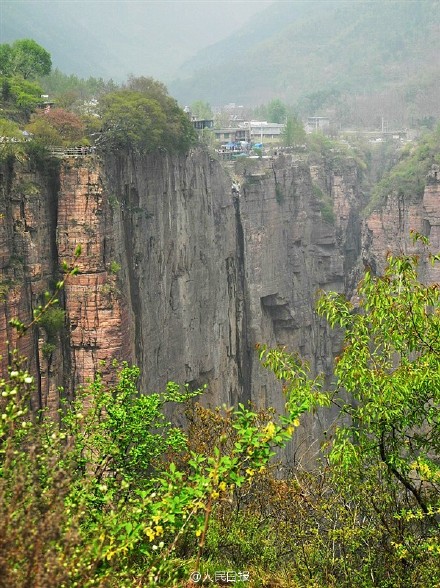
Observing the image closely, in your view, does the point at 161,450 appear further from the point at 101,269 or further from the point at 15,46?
the point at 15,46

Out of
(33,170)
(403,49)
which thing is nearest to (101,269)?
(33,170)

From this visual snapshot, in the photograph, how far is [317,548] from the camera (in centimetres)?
1652

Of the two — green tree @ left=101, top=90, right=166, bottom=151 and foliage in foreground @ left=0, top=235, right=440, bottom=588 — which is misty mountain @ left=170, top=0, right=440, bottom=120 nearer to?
green tree @ left=101, top=90, right=166, bottom=151

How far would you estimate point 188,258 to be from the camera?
37.6 m

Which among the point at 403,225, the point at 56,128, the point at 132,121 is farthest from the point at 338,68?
the point at 56,128

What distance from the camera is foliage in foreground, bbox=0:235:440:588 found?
30.1 ft

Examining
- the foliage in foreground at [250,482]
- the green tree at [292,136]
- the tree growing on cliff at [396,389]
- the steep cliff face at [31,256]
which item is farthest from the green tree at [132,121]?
the green tree at [292,136]

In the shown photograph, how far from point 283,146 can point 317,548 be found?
175ft

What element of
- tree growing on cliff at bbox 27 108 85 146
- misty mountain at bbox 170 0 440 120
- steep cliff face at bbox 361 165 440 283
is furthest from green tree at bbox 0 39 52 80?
misty mountain at bbox 170 0 440 120

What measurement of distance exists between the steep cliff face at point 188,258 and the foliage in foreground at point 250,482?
169 inches

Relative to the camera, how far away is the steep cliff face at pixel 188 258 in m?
25.6

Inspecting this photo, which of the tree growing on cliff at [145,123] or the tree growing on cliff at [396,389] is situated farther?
the tree growing on cliff at [145,123]

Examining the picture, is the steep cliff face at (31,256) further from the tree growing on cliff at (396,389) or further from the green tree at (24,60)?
the green tree at (24,60)

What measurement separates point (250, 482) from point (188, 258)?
23.5m
